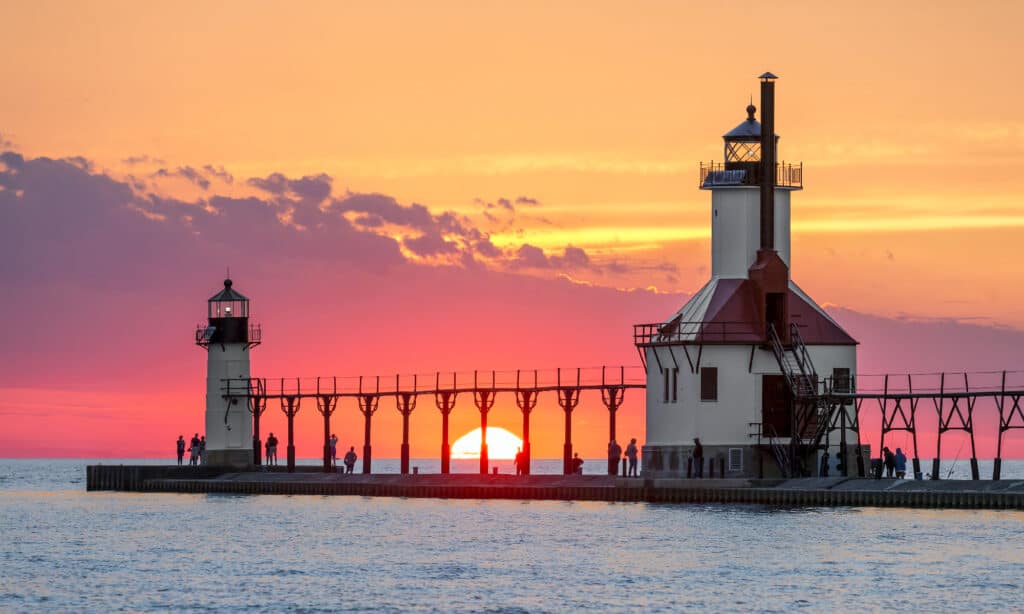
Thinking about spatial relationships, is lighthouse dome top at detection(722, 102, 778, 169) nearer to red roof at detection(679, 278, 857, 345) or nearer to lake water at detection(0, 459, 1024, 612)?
red roof at detection(679, 278, 857, 345)

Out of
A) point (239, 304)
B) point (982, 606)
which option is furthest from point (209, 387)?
point (982, 606)

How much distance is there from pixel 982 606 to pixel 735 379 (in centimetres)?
3203

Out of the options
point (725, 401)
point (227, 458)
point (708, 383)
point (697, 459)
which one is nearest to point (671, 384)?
point (708, 383)

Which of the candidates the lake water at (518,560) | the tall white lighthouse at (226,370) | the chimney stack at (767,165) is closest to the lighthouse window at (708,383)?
the lake water at (518,560)

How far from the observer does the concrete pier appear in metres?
68.4

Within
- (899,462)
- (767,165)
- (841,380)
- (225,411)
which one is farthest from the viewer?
(225,411)

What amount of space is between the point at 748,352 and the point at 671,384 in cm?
356

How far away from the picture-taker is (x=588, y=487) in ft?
259

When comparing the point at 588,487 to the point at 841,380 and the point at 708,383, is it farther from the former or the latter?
the point at 841,380

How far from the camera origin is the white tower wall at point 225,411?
93812 millimetres

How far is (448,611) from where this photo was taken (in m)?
46.3

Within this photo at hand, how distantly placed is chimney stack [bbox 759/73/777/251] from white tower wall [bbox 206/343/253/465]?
88.7 feet

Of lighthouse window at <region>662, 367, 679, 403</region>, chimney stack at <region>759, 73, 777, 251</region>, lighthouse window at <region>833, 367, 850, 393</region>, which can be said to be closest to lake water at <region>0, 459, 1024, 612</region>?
lighthouse window at <region>662, 367, 679, 403</region>

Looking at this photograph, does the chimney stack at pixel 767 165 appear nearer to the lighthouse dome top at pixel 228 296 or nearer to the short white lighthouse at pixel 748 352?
the short white lighthouse at pixel 748 352
